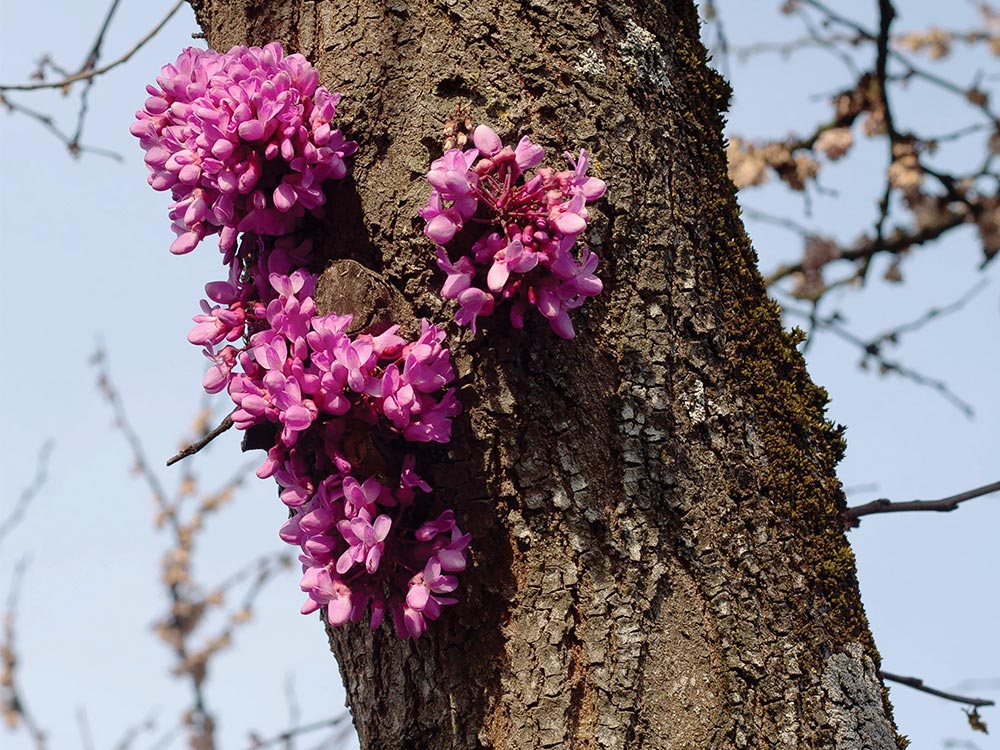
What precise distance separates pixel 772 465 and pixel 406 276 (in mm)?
688

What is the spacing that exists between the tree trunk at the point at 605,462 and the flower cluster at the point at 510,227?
83 millimetres

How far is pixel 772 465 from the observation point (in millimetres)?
Answer: 1564

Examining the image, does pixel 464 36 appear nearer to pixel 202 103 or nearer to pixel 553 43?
pixel 553 43

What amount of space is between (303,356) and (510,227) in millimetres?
374

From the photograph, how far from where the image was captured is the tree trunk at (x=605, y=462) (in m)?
1.41

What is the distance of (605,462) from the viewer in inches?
57.6

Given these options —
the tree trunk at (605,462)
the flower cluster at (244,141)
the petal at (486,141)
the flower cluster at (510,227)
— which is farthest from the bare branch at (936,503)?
the flower cluster at (244,141)

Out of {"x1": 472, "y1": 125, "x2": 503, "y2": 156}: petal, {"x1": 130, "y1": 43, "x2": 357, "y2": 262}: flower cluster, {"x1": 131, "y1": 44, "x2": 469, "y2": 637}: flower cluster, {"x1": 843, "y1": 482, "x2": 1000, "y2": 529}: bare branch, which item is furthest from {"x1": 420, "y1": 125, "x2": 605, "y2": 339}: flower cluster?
{"x1": 843, "y1": 482, "x2": 1000, "y2": 529}: bare branch

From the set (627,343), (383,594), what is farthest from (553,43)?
(383,594)

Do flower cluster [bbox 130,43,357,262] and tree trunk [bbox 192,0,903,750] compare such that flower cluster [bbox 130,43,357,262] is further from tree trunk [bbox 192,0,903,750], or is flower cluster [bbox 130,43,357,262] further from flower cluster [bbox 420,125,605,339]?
flower cluster [bbox 420,125,605,339]

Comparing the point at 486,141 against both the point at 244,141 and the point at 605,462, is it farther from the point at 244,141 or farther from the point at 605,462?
the point at 605,462

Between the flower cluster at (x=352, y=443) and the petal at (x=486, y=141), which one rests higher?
the petal at (x=486, y=141)

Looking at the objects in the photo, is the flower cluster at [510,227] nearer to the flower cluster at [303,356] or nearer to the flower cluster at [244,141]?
the flower cluster at [303,356]

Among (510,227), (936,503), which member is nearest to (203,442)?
(510,227)
